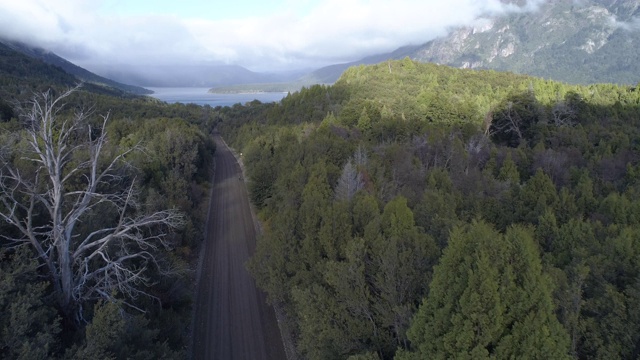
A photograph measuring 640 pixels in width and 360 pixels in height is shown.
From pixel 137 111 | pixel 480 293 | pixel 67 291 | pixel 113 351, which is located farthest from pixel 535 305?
pixel 137 111

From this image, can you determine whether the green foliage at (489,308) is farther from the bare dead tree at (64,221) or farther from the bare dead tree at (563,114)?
the bare dead tree at (563,114)

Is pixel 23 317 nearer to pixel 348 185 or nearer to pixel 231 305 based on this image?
pixel 231 305

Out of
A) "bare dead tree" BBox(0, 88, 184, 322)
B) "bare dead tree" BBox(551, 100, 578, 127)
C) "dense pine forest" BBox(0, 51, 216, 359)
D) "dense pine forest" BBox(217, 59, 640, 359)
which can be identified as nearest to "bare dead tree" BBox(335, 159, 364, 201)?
→ "dense pine forest" BBox(217, 59, 640, 359)

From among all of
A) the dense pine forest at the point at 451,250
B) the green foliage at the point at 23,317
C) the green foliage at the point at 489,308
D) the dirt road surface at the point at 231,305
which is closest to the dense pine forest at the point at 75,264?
the green foliage at the point at 23,317

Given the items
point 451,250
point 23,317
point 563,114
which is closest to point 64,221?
point 23,317

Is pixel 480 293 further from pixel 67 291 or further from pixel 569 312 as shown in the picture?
pixel 67 291

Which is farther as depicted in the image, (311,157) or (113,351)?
(311,157)
